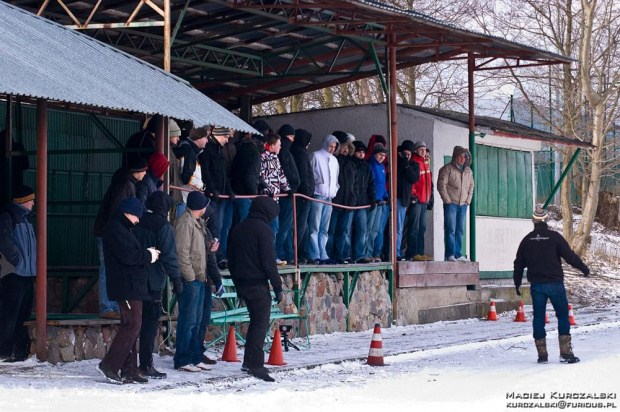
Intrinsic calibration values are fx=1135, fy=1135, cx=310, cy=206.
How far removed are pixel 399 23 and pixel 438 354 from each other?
574cm

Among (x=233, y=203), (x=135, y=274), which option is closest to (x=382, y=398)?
(x=135, y=274)

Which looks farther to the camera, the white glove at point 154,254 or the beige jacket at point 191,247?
the beige jacket at point 191,247

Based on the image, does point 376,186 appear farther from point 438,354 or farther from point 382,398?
point 382,398

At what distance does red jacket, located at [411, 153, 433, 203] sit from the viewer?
19.1 m

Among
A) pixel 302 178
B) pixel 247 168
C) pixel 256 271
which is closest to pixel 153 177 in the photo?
pixel 256 271

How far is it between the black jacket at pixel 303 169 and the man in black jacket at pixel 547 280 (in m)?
4.09

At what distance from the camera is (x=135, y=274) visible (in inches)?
429

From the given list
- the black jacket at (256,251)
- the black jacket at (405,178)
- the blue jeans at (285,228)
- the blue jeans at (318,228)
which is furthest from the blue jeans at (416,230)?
the black jacket at (256,251)

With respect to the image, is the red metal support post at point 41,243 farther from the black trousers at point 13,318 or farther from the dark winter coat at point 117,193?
the dark winter coat at point 117,193

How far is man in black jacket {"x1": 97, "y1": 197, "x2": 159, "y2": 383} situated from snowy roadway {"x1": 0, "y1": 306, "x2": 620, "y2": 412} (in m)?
0.30

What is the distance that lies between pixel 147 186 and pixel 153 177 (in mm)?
175

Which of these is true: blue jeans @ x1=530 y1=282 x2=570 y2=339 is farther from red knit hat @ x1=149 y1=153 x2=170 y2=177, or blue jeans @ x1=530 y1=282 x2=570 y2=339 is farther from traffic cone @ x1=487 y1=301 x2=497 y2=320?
traffic cone @ x1=487 y1=301 x2=497 y2=320

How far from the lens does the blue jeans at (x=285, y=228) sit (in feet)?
53.3

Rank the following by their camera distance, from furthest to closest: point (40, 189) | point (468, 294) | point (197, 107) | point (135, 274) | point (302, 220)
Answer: point (468, 294), point (302, 220), point (197, 107), point (40, 189), point (135, 274)
